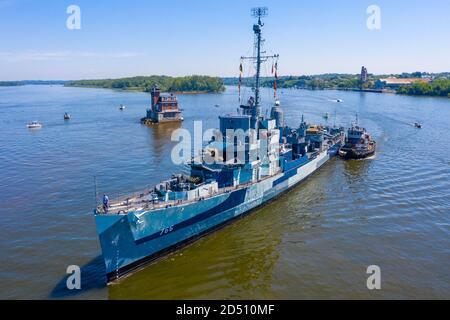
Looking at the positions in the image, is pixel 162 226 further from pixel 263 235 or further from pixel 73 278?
pixel 263 235

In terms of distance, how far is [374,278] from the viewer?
763 inches

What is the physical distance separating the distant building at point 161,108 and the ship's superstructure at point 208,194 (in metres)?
45.2

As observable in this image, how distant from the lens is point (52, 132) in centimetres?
6300

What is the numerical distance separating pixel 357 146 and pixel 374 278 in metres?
30.3

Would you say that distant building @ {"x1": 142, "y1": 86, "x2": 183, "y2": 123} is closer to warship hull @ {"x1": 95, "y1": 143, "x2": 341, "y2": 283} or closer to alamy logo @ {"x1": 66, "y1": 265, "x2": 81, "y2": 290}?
warship hull @ {"x1": 95, "y1": 143, "x2": 341, "y2": 283}

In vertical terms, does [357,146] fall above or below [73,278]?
above

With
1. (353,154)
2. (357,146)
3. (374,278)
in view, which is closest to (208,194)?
(374,278)

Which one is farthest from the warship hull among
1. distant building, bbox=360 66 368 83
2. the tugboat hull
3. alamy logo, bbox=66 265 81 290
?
distant building, bbox=360 66 368 83

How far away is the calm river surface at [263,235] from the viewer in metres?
18.8

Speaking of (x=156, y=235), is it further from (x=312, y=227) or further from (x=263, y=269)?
(x=312, y=227)

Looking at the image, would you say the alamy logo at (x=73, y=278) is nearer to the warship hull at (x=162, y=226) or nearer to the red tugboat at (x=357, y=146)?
the warship hull at (x=162, y=226)

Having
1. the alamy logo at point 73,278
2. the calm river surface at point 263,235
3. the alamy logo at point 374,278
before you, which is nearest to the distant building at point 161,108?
the calm river surface at point 263,235
